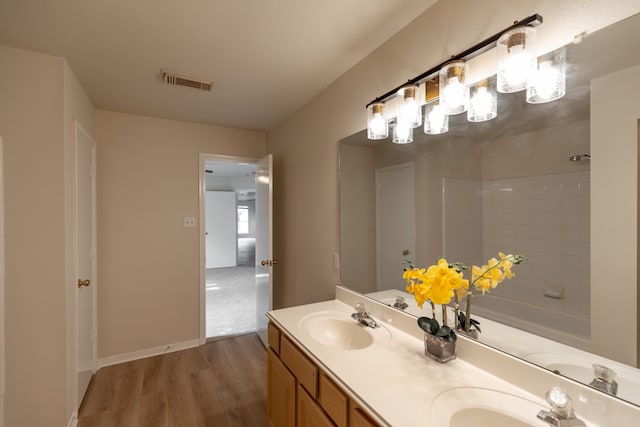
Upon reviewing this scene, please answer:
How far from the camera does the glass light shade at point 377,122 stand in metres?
1.61

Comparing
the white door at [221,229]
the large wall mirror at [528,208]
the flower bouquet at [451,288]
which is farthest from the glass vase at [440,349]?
the white door at [221,229]

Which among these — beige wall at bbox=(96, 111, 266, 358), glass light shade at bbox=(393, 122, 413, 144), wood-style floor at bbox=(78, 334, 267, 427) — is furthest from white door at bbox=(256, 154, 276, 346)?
glass light shade at bbox=(393, 122, 413, 144)

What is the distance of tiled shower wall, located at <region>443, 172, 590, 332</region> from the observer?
2.92ft

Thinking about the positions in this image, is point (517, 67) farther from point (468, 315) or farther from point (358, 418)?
point (358, 418)

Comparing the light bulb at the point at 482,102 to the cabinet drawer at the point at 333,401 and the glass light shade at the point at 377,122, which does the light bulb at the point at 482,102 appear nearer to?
the glass light shade at the point at 377,122

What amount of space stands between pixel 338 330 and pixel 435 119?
4.15 ft

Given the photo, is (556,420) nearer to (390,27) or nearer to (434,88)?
(434,88)

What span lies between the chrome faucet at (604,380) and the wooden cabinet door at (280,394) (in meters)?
1.15

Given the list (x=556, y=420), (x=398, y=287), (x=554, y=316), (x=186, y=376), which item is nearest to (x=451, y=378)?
(x=556, y=420)

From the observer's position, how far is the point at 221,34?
62.9 inches

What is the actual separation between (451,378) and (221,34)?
2.00m

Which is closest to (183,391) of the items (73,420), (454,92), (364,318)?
(73,420)

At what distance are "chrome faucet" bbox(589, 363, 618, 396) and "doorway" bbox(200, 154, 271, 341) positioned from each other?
105 inches

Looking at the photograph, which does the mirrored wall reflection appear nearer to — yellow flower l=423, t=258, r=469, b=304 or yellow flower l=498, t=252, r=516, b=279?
yellow flower l=498, t=252, r=516, b=279
